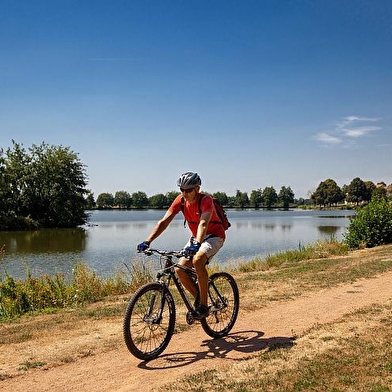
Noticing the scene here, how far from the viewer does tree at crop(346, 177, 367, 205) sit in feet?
495

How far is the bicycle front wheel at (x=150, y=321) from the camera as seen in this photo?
5137 mm

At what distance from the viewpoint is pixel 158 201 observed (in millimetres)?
186875

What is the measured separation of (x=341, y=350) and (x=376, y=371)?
0.75m

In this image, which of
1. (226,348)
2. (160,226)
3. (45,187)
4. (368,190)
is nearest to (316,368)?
(226,348)

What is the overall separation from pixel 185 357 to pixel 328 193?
162 m

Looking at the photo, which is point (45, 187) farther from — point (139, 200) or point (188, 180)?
point (139, 200)

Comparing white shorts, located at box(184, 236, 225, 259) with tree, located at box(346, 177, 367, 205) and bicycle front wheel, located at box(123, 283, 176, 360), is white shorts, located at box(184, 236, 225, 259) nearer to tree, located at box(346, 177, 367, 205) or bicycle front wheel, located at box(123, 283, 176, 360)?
bicycle front wheel, located at box(123, 283, 176, 360)

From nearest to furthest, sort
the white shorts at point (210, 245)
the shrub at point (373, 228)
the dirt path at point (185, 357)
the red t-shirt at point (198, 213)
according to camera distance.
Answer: the dirt path at point (185, 357), the white shorts at point (210, 245), the red t-shirt at point (198, 213), the shrub at point (373, 228)

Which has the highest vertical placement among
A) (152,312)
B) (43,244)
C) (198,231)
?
(198,231)

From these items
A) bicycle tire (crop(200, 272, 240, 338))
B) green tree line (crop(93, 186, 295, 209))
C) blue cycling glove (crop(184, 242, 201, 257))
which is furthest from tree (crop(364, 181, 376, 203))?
blue cycling glove (crop(184, 242, 201, 257))

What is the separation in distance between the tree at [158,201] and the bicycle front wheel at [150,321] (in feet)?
586

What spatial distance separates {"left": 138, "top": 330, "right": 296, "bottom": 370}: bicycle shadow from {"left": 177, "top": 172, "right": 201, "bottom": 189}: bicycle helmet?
213 centimetres

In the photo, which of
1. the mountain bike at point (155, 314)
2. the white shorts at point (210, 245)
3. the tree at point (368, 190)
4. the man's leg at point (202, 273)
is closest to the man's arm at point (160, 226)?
the mountain bike at point (155, 314)

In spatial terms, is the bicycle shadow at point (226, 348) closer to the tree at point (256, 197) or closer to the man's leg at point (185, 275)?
the man's leg at point (185, 275)
